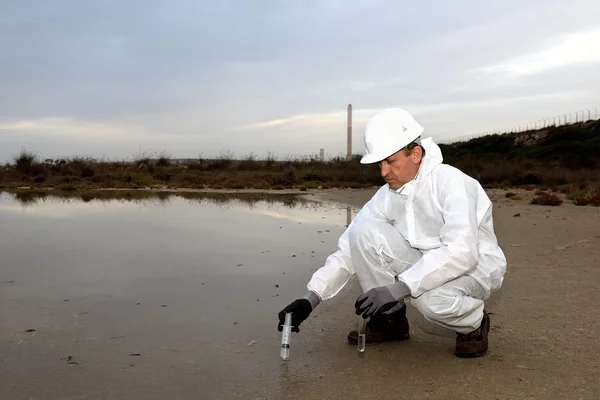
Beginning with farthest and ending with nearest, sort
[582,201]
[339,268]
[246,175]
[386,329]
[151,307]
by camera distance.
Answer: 1. [246,175]
2. [582,201]
3. [151,307]
4. [386,329]
5. [339,268]

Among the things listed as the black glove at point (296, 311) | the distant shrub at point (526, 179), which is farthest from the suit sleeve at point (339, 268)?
the distant shrub at point (526, 179)

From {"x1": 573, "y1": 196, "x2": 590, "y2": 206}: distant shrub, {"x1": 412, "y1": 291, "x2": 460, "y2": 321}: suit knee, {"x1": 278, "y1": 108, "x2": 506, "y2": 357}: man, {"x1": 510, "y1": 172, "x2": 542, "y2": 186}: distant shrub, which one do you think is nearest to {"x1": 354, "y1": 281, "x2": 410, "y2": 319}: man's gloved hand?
{"x1": 278, "y1": 108, "x2": 506, "y2": 357}: man

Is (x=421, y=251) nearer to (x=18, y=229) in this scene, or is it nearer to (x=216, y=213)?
(x=18, y=229)

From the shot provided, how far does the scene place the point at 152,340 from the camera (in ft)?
10.4

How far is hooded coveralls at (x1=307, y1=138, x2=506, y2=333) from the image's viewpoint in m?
2.61

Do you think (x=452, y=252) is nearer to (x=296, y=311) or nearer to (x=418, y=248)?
(x=418, y=248)

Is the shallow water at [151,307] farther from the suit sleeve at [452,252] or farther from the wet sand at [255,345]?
the suit sleeve at [452,252]

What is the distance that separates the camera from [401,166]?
2.82 m

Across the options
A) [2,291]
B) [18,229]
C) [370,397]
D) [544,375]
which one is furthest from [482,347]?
[18,229]

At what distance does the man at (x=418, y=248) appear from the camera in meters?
2.60

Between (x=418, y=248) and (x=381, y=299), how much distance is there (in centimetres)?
48

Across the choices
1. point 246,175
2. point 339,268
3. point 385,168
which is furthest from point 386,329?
point 246,175

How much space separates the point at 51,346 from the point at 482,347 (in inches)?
91.8

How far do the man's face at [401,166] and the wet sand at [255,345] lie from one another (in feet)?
3.11
